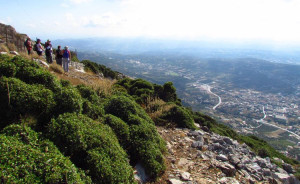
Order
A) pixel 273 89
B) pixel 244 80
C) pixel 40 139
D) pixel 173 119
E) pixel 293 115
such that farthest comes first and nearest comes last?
1. pixel 244 80
2. pixel 273 89
3. pixel 293 115
4. pixel 173 119
5. pixel 40 139

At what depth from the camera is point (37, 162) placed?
2.58 m

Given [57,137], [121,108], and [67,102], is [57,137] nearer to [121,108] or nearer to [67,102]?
[67,102]

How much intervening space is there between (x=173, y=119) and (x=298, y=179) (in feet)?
17.5

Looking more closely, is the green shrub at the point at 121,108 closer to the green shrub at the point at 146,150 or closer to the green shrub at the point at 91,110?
the green shrub at the point at 146,150

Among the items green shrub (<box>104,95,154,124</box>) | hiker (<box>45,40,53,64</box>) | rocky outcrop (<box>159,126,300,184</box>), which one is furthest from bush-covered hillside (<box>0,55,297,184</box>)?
hiker (<box>45,40,53,64</box>)

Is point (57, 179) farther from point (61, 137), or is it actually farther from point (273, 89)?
point (273, 89)

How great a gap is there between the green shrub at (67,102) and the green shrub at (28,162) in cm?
100

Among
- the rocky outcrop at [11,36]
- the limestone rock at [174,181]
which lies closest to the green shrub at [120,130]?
the limestone rock at [174,181]

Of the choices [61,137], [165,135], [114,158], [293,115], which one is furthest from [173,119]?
[293,115]

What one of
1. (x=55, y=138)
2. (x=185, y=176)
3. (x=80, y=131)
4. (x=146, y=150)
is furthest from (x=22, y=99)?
(x=185, y=176)

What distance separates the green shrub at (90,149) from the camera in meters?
3.29

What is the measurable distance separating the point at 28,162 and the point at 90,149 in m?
1.17

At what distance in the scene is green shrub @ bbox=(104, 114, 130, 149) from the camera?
4.79m

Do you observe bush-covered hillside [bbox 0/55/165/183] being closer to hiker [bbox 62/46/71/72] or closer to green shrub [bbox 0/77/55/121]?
green shrub [bbox 0/77/55/121]
